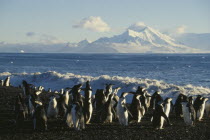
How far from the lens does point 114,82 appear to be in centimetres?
2980

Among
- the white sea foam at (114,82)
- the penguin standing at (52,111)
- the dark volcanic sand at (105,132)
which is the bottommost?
the white sea foam at (114,82)

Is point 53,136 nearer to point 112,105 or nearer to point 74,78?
point 112,105

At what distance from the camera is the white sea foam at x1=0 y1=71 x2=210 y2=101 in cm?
2470

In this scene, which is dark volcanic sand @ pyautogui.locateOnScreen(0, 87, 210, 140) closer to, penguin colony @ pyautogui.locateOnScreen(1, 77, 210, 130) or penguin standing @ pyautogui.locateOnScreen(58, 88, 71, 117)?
penguin colony @ pyautogui.locateOnScreen(1, 77, 210, 130)

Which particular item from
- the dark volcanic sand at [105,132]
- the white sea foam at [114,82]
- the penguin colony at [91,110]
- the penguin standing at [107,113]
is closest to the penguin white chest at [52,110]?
the penguin colony at [91,110]

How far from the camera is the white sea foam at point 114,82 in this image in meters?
24.7

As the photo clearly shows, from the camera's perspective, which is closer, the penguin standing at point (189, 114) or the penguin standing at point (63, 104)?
the penguin standing at point (189, 114)

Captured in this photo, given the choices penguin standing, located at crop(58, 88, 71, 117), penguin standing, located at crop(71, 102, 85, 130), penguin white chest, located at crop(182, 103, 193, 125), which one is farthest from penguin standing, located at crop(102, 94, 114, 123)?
penguin white chest, located at crop(182, 103, 193, 125)

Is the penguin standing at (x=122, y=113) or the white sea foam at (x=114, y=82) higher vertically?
the penguin standing at (x=122, y=113)

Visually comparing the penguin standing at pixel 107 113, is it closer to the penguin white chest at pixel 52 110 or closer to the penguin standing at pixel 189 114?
the penguin white chest at pixel 52 110

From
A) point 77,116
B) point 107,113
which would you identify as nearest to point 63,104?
point 107,113

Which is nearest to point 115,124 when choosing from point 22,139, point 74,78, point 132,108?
point 132,108

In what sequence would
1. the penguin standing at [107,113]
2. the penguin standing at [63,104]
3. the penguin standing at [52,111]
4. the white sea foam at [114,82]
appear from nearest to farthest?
the penguin standing at [107,113], the penguin standing at [52,111], the penguin standing at [63,104], the white sea foam at [114,82]

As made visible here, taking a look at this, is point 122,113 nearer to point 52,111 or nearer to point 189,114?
point 189,114
